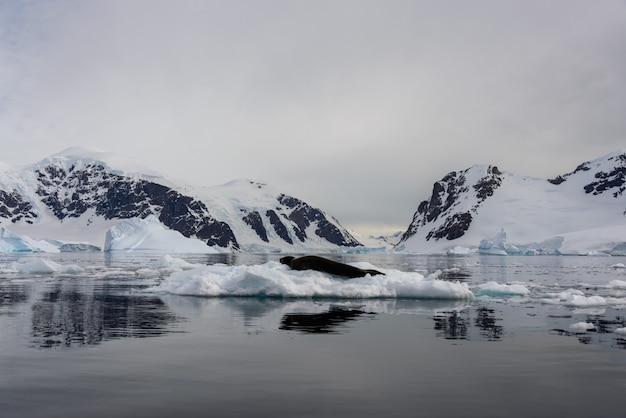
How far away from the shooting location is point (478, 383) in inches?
412

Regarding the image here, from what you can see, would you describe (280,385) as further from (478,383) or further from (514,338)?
(514,338)

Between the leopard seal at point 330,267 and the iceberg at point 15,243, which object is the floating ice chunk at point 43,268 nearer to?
the leopard seal at point 330,267

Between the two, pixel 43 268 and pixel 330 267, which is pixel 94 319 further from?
pixel 43 268

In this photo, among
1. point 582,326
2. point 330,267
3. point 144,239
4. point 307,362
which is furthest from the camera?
point 144,239

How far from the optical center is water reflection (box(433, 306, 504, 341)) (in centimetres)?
1609

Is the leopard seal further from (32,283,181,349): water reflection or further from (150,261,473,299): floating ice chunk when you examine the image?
(32,283,181,349): water reflection

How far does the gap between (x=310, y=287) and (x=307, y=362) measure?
15.4 metres

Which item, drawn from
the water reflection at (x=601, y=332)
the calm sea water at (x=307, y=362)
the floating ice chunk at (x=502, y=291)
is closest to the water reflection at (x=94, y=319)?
the calm sea water at (x=307, y=362)

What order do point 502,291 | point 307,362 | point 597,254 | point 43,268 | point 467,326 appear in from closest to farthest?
point 307,362 < point 467,326 < point 502,291 < point 43,268 < point 597,254

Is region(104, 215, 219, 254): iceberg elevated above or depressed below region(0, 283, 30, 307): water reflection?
above

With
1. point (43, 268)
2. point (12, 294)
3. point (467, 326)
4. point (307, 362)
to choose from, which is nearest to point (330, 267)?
point (467, 326)

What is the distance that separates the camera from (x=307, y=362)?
12281 mm

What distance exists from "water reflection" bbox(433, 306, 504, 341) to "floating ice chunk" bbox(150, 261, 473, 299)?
4551mm

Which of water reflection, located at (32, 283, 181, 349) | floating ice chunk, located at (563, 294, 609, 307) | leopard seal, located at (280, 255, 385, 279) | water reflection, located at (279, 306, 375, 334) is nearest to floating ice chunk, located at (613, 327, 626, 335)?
floating ice chunk, located at (563, 294, 609, 307)
